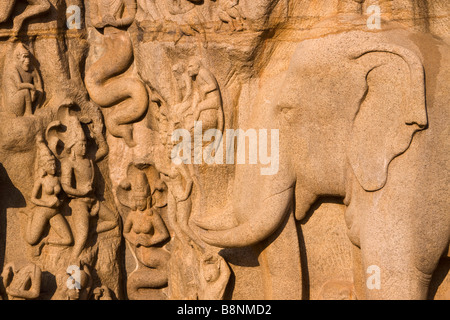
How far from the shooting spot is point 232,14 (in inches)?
192

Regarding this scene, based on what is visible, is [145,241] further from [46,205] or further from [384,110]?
[384,110]

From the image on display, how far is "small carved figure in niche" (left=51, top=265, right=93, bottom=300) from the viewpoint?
17.8 feet

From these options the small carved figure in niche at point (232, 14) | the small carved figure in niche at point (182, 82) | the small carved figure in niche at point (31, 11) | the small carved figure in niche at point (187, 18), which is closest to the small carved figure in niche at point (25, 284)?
the small carved figure in niche at point (182, 82)

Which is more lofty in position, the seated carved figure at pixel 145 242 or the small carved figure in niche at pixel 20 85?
the small carved figure in niche at pixel 20 85

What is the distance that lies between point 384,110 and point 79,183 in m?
2.15

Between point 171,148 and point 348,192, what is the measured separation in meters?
1.20

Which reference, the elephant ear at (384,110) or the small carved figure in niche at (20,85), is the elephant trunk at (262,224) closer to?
the elephant ear at (384,110)

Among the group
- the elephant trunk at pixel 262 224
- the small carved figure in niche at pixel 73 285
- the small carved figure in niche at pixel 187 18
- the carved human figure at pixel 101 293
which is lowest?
the carved human figure at pixel 101 293

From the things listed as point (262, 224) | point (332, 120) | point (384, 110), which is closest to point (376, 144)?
point (384, 110)

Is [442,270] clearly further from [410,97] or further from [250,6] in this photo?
[250,6]

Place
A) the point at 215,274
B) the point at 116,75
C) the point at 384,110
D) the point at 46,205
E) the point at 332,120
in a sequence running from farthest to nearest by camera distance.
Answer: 1. the point at 116,75
2. the point at 46,205
3. the point at 215,274
4. the point at 332,120
5. the point at 384,110

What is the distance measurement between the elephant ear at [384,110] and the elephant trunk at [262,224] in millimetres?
477

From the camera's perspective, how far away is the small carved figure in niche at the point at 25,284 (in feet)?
17.6

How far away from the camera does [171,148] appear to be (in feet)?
17.2
